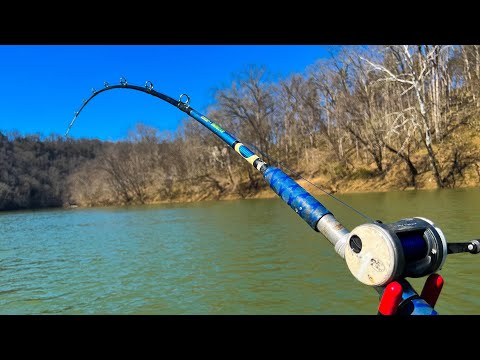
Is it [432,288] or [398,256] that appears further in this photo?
[432,288]

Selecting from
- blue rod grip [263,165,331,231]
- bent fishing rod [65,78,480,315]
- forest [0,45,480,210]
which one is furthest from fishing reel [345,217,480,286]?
forest [0,45,480,210]

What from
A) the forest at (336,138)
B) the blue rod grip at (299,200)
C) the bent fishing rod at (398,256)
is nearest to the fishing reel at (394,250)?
the bent fishing rod at (398,256)

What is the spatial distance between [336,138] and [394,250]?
133 feet

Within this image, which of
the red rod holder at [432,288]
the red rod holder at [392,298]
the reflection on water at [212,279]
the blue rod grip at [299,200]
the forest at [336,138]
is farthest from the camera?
the forest at [336,138]

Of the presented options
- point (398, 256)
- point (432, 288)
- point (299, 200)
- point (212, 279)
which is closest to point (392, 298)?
point (398, 256)

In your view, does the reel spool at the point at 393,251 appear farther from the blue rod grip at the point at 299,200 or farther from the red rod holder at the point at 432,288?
the blue rod grip at the point at 299,200

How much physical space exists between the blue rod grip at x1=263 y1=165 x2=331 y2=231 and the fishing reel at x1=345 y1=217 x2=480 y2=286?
509 millimetres

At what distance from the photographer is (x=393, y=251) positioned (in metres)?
1.96

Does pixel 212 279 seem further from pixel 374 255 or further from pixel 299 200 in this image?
pixel 374 255

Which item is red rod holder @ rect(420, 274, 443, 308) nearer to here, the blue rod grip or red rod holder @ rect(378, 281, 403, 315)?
red rod holder @ rect(378, 281, 403, 315)

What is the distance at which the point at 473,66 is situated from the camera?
4041 cm

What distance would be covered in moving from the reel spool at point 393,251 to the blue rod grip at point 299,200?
518 millimetres

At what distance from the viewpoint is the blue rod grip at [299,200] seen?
2.75 meters
